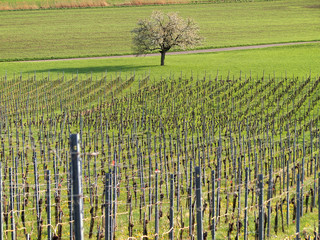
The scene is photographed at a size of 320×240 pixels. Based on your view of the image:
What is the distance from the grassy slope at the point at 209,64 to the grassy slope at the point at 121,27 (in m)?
7.36

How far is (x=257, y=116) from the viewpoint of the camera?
105 feet

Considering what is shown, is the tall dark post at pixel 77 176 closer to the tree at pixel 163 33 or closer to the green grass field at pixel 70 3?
the tree at pixel 163 33

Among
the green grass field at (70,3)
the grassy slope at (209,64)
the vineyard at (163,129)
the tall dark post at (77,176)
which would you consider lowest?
the grassy slope at (209,64)

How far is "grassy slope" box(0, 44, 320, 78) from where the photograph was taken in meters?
48.6

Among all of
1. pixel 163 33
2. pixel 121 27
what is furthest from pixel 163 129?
pixel 121 27

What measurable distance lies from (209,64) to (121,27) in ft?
98.5

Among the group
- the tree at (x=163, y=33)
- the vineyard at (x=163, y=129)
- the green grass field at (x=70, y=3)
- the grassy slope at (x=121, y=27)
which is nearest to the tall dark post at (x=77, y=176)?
the vineyard at (x=163, y=129)

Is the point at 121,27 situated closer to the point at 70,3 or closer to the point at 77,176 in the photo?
the point at 70,3

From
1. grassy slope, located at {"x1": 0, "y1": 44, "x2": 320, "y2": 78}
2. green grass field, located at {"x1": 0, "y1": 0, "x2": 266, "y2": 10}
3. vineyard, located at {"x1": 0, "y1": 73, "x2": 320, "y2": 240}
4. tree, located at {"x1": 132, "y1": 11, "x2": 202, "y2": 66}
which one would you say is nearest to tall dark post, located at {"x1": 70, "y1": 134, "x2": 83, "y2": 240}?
vineyard, located at {"x1": 0, "y1": 73, "x2": 320, "y2": 240}

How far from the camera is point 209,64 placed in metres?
53.7

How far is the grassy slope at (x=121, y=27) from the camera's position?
69.3 metres

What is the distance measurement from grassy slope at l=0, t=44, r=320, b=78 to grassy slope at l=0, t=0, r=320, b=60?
7360mm

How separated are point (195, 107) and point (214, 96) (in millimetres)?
3006

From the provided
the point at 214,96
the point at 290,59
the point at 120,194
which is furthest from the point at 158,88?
the point at 120,194
